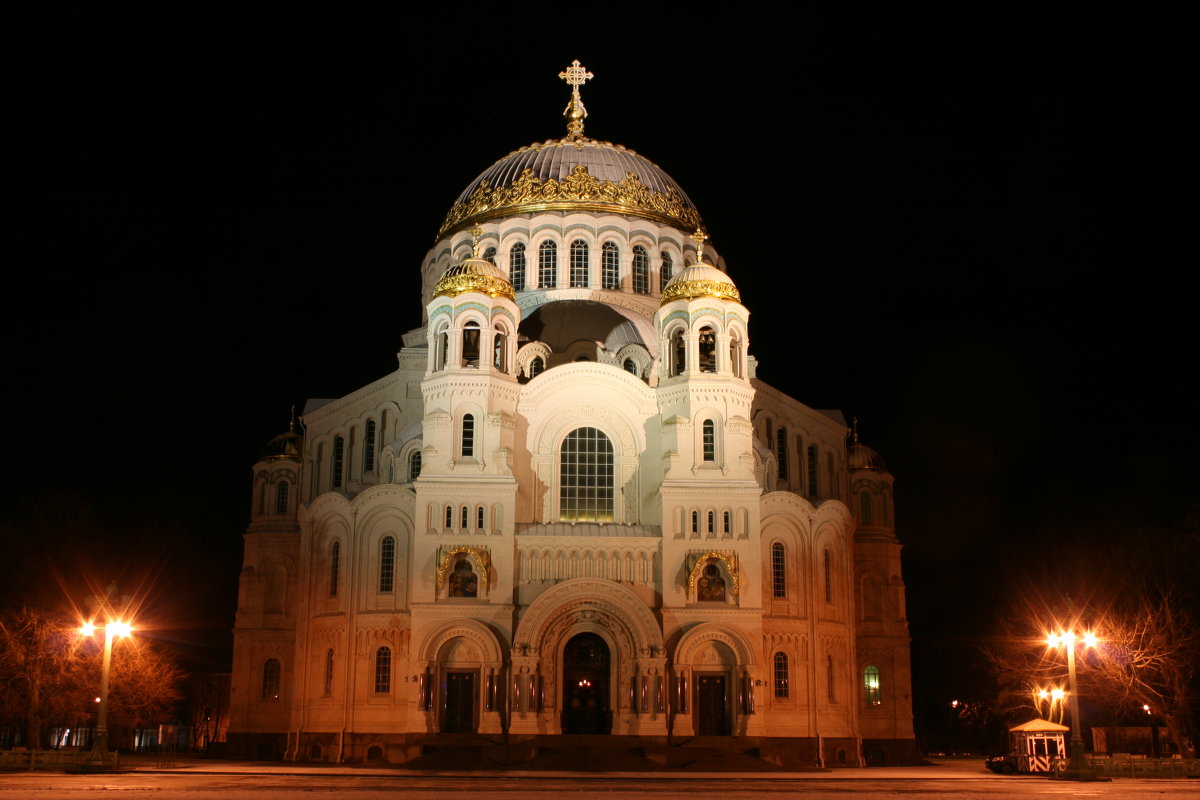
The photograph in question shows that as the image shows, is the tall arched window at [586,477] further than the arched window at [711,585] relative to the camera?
Yes

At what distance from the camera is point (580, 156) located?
2213 inches

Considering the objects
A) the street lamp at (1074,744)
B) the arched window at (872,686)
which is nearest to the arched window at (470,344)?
the arched window at (872,686)

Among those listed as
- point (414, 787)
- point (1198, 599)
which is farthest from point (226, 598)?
point (1198, 599)

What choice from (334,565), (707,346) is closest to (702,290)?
(707,346)

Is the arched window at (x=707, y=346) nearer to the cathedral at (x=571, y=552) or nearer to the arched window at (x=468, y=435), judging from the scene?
the cathedral at (x=571, y=552)

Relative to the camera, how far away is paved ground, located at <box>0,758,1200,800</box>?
25125 mm

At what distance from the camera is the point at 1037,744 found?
3934 cm

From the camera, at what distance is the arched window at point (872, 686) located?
157ft

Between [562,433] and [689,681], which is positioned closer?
[689,681]

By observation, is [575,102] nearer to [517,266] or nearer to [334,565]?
Result: [517,266]

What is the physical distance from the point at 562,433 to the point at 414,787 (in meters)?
18.4

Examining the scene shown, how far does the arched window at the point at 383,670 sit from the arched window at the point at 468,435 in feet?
A: 22.3

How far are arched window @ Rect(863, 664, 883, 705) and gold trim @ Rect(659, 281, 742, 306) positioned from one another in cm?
1428

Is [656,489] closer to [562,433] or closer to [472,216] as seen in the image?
[562,433]
